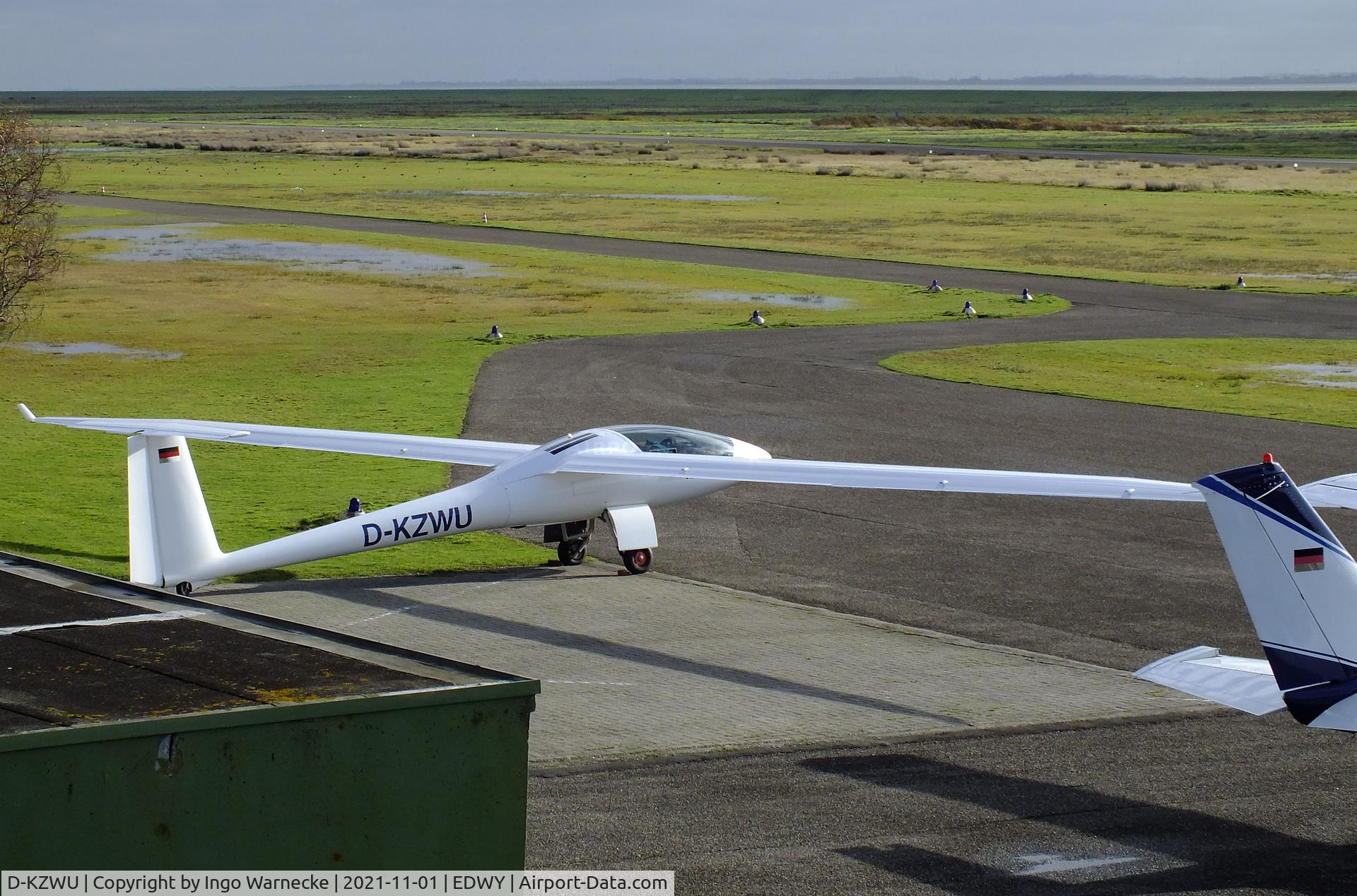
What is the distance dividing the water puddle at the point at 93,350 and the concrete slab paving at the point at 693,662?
921 inches

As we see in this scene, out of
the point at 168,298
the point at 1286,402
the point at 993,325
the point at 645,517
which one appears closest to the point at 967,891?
the point at 645,517

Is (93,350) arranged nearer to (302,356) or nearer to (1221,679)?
(302,356)

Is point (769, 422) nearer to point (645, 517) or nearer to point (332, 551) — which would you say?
point (645, 517)

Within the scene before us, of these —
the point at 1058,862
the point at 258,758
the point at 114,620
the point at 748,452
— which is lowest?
the point at 1058,862

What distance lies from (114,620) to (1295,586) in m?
9.33

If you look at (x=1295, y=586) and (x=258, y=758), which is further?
(x=1295, y=586)

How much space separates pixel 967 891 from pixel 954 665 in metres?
6.22

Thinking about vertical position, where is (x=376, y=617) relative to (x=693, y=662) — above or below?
above

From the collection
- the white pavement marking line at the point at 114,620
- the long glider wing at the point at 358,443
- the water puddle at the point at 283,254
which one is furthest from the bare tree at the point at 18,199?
the white pavement marking line at the point at 114,620

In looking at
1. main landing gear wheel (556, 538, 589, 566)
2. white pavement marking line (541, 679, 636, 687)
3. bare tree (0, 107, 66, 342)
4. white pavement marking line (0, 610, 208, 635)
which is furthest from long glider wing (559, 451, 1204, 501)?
bare tree (0, 107, 66, 342)

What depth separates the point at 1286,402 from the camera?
3550cm

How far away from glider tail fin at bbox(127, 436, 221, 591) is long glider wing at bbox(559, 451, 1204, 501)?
5.17 m

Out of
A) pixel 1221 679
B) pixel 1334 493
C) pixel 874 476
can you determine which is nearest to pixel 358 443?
pixel 874 476

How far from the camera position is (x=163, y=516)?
1866 cm
